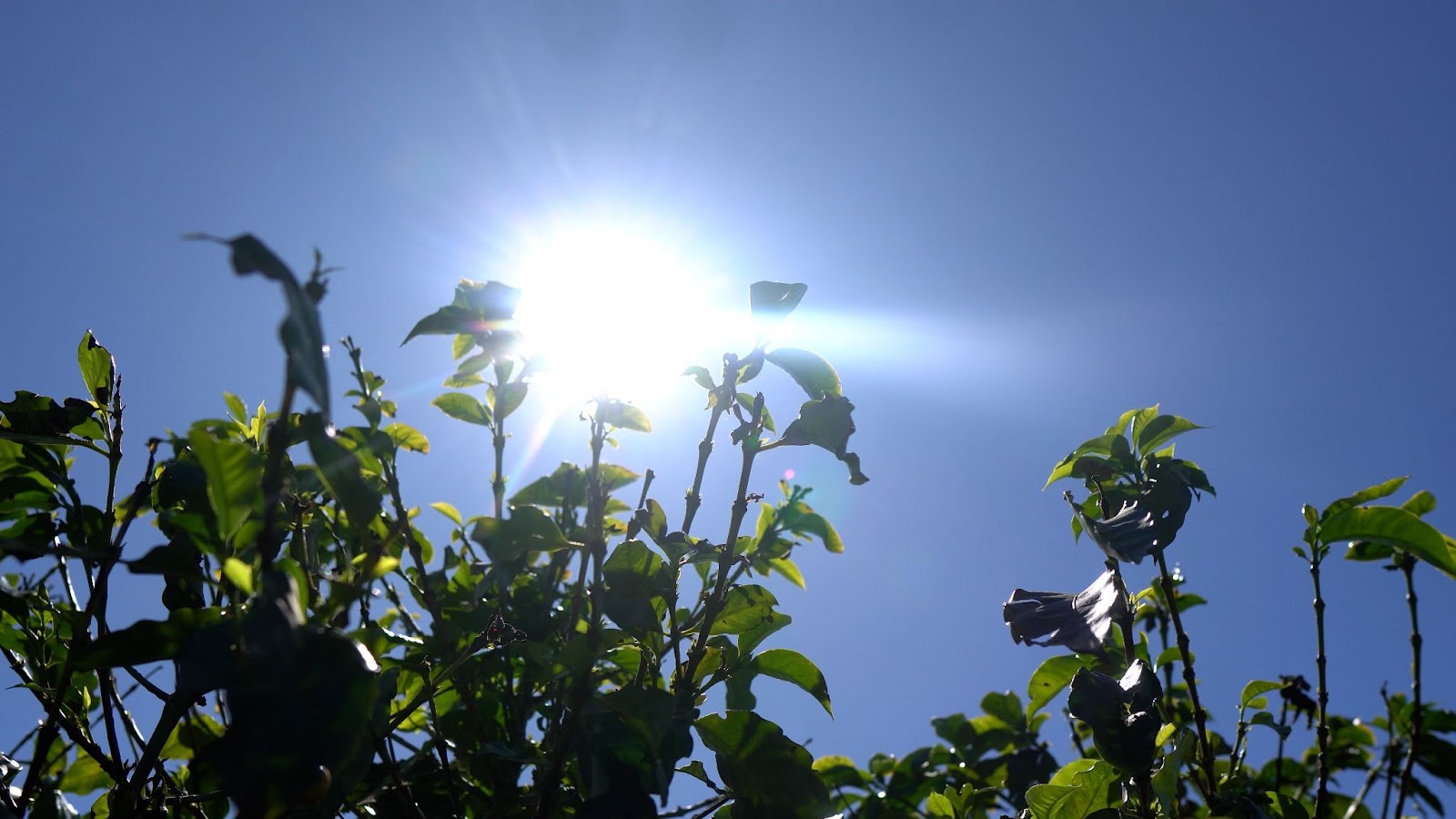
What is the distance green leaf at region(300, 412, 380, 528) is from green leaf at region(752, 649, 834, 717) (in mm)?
1195

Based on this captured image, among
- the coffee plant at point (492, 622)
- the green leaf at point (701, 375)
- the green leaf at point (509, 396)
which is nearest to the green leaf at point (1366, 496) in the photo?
the coffee plant at point (492, 622)

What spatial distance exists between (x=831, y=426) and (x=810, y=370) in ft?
0.45

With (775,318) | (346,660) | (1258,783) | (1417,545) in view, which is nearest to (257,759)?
(346,660)

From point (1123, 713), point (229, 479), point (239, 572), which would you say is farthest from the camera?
point (1123, 713)

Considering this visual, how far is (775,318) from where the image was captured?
1897 mm

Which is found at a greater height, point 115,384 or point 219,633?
point 115,384

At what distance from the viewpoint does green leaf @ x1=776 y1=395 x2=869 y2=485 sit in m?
1.79

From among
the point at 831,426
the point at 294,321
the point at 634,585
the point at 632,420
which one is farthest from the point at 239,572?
the point at 632,420

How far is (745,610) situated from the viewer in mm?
2057

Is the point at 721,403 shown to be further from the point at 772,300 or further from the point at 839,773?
the point at 839,773

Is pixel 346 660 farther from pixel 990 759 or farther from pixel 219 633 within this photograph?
pixel 990 759

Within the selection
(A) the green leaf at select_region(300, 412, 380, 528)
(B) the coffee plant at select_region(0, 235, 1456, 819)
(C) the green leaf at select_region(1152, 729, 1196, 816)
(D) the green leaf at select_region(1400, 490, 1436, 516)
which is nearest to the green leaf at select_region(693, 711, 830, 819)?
(B) the coffee plant at select_region(0, 235, 1456, 819)

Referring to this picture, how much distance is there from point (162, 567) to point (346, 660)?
358 mm

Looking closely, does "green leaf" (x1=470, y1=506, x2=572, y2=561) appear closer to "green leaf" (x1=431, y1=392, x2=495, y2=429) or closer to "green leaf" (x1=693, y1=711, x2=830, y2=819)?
"green leaf" (x1=693, y1=711, x2=830, y2=819)
